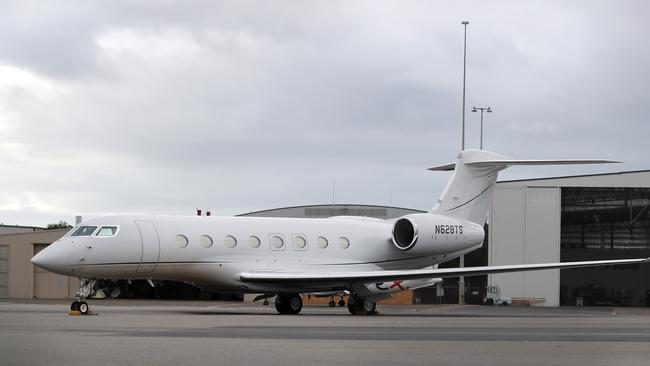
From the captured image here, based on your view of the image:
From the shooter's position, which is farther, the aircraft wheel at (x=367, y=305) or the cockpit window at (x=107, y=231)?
the aircraft wheel at (x=367, y=305)

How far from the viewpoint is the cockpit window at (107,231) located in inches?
1244

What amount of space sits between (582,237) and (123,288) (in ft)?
77.5

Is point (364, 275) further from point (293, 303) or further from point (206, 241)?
point (206, 241)

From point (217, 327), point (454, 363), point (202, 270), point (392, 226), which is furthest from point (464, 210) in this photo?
point (454, 363)

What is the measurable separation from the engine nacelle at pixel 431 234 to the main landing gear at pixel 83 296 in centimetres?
1127

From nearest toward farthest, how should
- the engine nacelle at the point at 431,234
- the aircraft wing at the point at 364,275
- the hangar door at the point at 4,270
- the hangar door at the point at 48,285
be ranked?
1. the aircraft wing at the point at 364,275
2. the engine nacelle at the point at 431,234
3. the hangar door at the point at 48,285
4. the hangar door at the point at 4,270

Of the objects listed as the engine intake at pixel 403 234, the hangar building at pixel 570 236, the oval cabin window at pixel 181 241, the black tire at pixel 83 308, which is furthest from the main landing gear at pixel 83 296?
the hangar building at pixel 570 236

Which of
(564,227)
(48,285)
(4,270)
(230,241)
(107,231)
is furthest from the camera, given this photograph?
(4,270)

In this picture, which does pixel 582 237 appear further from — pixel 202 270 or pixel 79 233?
pixel 79 233

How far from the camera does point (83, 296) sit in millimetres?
30453

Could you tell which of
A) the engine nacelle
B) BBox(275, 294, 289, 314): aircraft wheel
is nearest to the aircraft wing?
BBox(275, 294, 289, 314): aircraft wheel

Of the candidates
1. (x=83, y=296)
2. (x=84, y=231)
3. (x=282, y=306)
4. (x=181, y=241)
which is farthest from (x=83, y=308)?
(x=282, y=306)

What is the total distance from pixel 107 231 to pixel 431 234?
37.9ft

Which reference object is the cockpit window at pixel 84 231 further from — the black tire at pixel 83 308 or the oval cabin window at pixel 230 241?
the oval cabin window at pixel 230 241
